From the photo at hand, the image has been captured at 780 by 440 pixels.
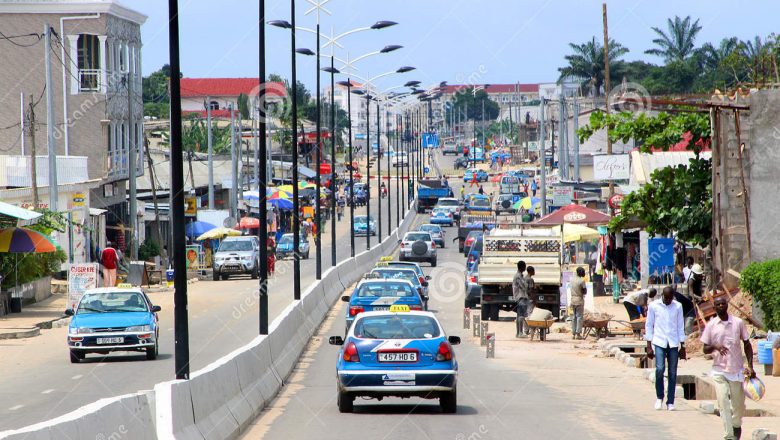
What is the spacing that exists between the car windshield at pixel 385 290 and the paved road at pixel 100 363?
9.66 feet

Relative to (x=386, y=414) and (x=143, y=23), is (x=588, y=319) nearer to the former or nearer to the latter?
(x=386, y=414)

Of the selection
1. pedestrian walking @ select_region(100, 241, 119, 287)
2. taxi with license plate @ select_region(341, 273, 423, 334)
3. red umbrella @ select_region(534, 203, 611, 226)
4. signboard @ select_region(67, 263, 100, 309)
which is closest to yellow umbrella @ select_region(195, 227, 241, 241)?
pedestrian walking @ select_region(100, 241, 119, 287)

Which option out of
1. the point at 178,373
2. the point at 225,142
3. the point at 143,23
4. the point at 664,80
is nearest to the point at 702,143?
the point at 178,373

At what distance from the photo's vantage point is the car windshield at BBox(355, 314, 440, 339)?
17.9 metres

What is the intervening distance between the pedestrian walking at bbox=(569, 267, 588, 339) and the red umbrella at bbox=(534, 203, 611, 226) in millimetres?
15992

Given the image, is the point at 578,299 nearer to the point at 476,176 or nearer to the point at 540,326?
the point at 540,326

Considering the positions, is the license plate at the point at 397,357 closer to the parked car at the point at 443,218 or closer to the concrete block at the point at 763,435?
the concrete block at the point at 763,435

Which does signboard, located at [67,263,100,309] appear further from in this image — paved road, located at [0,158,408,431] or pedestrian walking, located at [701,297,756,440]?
pedestrian walking, located at [701,297,756,440]

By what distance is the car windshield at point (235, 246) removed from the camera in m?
56.1

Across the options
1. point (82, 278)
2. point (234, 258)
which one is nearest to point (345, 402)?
point (82, 278)

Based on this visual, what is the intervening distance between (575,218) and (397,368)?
31.3 metres

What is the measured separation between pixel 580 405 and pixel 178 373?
6976mm

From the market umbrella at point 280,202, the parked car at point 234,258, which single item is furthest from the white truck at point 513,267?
the market umbrella at point 280,202

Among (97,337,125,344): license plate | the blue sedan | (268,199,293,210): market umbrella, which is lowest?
(97,337,125,344): license plate
